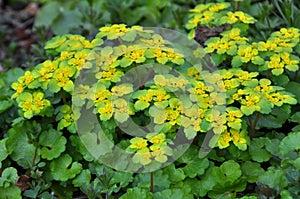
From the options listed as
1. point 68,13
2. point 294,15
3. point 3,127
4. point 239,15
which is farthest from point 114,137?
point 68,13

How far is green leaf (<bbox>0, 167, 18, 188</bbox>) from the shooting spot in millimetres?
2135

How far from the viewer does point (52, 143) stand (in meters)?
2.29

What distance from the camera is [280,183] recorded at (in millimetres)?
1939

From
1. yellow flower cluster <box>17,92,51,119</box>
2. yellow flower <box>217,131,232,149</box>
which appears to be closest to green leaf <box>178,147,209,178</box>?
yellow flower <box>217,131,232,149</box>

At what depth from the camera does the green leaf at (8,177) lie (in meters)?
2.13

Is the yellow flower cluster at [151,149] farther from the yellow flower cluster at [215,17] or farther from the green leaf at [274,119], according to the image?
the yellow flower cluster at [215,17]

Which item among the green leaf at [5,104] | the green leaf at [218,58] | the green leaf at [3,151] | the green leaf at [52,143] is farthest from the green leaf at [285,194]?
the green leaf at [5,104]

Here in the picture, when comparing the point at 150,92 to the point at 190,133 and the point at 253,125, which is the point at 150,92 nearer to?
the point at 190,133

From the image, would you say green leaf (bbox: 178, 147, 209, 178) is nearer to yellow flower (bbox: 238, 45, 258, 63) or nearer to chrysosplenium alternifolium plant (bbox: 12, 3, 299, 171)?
chrysosplenium alternifolium plant (bbox: 12, 3, 299, 171)

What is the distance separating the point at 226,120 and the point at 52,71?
0.79 metres

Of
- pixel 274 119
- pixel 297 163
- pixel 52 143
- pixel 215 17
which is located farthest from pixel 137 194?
pixel 215 17

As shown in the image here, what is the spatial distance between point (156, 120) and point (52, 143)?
52 centimetres

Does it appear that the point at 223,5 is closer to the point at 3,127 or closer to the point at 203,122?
the point at 203,122

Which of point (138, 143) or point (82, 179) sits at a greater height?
point (138, 143)
